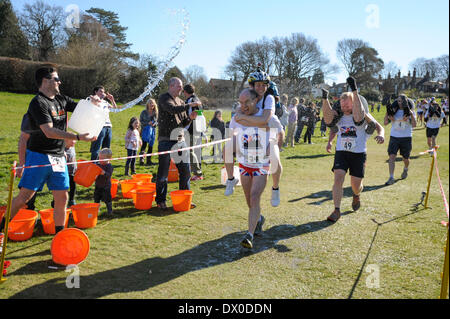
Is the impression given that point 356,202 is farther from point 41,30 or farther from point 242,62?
point 242,62

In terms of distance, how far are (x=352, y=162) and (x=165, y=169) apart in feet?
11.2

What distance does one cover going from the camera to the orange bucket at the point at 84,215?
5082 millimetres

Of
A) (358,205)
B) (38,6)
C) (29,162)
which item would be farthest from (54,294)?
(38,6)

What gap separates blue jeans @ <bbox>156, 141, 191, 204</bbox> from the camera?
6.19 meters

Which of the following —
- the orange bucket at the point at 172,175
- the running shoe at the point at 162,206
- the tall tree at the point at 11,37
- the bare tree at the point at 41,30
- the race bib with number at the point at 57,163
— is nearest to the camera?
the race bib with number at the point at 57,163

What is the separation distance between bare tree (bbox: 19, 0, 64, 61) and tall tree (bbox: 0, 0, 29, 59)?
45.8 inches

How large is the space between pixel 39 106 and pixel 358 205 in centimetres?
550

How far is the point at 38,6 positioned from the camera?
925 inches

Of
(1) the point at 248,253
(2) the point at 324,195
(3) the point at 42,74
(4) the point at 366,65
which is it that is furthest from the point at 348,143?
(4) the point at 366,65

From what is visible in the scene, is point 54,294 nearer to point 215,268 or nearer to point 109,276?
point 109,276

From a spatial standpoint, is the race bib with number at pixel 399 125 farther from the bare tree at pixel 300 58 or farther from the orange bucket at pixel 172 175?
the bare tree at pixel 300 58

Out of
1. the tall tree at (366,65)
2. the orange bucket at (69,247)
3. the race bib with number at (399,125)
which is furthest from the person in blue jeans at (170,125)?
the tall tree at (366,65)

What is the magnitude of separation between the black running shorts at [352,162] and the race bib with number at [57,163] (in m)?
4.38

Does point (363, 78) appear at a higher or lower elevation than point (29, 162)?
higher
